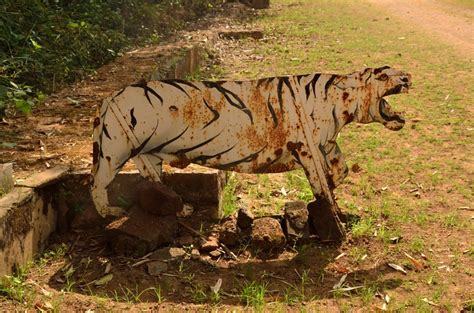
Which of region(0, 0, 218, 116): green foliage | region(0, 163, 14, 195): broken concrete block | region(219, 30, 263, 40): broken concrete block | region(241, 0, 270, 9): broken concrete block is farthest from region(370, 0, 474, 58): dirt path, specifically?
region(0, 163, 14, 195): broken concrete block

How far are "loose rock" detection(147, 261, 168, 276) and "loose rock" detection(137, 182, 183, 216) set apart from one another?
0.33 metres

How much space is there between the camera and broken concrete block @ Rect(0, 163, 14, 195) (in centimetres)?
325

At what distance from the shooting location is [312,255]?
11.3ft

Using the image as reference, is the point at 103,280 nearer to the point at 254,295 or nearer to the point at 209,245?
the point at 209,245

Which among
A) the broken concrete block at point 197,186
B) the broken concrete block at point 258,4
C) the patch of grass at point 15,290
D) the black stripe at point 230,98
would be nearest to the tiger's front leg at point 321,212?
the black stripe at point 230,98

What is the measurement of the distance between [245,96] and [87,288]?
153 centimetres

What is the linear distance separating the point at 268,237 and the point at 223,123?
31.8 inches

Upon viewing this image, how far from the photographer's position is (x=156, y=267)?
324 centimetres

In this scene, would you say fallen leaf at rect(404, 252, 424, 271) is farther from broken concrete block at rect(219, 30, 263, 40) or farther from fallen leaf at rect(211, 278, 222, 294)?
broken concrete block at rect(219, 30, 263, 40)

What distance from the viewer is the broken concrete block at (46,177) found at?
337cm

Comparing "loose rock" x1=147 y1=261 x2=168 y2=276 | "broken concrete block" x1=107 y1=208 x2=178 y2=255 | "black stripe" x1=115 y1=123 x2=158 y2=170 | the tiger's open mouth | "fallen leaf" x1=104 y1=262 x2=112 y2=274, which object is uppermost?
the tiger's open mouth

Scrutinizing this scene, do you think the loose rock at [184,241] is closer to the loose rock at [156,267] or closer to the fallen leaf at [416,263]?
the loose rock at [156,267]

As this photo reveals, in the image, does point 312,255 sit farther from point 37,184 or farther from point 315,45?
point 315,45

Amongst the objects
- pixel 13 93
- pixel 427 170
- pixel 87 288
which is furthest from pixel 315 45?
pixel 87 288
